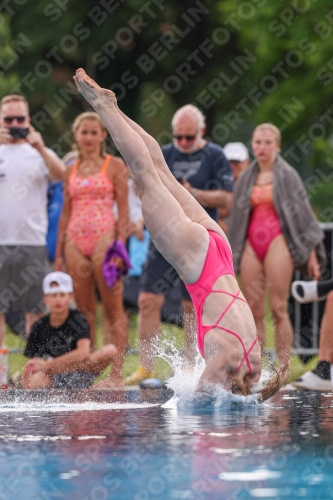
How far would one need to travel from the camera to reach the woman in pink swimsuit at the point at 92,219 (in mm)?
9062

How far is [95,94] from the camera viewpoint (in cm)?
661

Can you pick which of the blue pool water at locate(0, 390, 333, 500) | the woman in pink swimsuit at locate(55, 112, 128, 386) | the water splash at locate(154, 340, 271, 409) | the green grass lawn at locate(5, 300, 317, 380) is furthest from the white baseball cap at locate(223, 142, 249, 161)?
the blue pool water at locate(0, 390, 333, 500)

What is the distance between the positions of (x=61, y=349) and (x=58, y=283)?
50cm

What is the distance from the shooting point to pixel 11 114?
930 centimetres

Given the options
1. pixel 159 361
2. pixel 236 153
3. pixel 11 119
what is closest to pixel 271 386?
pixel 11 119

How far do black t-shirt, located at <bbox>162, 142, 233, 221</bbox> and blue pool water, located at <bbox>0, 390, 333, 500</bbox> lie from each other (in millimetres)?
2680

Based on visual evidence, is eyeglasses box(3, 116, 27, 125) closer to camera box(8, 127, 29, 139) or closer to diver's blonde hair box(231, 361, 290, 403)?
camera box(8, 127, 29, 139)

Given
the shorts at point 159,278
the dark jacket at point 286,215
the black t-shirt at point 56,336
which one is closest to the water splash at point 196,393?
the black t-shirt at point 56,336

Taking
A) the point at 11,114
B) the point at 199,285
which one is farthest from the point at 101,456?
the point at 11,114

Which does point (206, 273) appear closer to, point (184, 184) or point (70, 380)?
point (70, 380)

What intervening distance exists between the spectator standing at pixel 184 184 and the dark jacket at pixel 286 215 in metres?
0.14

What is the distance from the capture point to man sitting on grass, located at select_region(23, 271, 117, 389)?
27.8 feet

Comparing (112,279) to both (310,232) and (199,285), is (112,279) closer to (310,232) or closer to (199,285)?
(310,232)

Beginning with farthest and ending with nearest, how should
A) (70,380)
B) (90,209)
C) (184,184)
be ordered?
(90,209)
(184,184)
(70,380)
